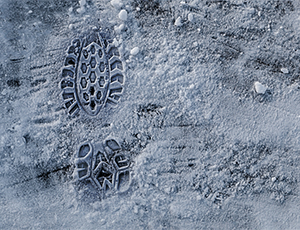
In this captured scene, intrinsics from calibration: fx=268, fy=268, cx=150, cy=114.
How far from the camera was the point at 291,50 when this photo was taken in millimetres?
1271

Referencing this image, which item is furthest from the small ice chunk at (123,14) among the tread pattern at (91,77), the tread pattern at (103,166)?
the tread pattern at (103,166)

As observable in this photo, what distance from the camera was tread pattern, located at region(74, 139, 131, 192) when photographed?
4.09 ft

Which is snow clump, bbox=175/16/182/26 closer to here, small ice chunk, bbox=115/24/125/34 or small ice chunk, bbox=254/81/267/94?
small ice chunk, bbox=115/24/125/34

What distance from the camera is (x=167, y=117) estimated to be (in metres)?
1.25

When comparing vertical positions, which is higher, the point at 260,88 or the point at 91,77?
the point at 91,77

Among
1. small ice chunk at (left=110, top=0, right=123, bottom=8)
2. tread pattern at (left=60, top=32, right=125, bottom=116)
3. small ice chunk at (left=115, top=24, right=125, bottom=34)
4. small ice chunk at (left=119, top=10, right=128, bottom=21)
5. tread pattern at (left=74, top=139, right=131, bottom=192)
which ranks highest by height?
small ice chunk at (left=110, top=0, right=123, bottom=8)

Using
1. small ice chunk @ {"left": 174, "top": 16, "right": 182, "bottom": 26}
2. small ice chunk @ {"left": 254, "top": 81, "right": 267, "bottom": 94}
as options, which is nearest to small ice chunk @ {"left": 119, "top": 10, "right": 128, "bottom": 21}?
small ice chunk @ {"left": 174, "top": 16, "right": 182, "bottom": 26}

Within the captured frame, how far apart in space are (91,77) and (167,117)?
41cm

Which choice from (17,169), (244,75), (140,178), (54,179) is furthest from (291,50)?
(17,169)

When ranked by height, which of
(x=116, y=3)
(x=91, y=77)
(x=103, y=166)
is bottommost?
(x=103, y=166)

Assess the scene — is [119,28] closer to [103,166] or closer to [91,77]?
[91,77]

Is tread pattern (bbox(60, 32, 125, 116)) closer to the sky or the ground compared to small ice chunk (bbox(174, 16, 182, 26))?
closer to the ground

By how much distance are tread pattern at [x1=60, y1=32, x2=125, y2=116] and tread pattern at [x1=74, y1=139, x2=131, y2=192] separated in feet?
0.57

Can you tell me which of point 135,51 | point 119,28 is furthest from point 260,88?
point 119,28
